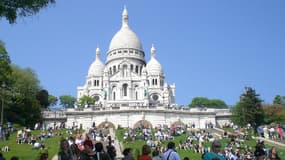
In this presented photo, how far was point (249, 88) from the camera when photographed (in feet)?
177

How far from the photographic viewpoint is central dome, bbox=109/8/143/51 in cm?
9885

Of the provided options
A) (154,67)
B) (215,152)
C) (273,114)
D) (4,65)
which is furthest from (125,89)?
(215,152)

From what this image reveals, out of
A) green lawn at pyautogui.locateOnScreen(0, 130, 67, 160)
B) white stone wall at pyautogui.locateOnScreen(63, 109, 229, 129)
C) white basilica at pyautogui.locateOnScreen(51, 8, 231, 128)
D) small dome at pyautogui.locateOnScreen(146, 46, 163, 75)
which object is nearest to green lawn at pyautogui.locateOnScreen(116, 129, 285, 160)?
green lawn at pyautogui.locateOnScreen(0, 130, 67, 160)

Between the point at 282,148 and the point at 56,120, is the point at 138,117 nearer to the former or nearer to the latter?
the point at 56,120

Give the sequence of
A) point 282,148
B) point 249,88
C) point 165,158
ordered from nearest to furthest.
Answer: point 165,158
point 282,148
point 249,88

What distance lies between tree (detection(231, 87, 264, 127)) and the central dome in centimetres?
4834

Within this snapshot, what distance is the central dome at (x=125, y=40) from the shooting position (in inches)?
3892

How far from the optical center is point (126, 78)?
3386 inches

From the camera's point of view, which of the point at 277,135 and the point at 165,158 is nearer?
the point at 165,158

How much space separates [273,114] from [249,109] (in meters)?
14.8

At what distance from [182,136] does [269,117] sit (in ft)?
102

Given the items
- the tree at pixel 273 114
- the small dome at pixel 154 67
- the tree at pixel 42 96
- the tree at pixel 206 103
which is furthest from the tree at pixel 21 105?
the tree at pixel 206 103

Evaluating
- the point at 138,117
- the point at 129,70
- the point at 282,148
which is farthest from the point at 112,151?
the point at 129,70

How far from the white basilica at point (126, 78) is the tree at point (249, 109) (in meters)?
24.7
